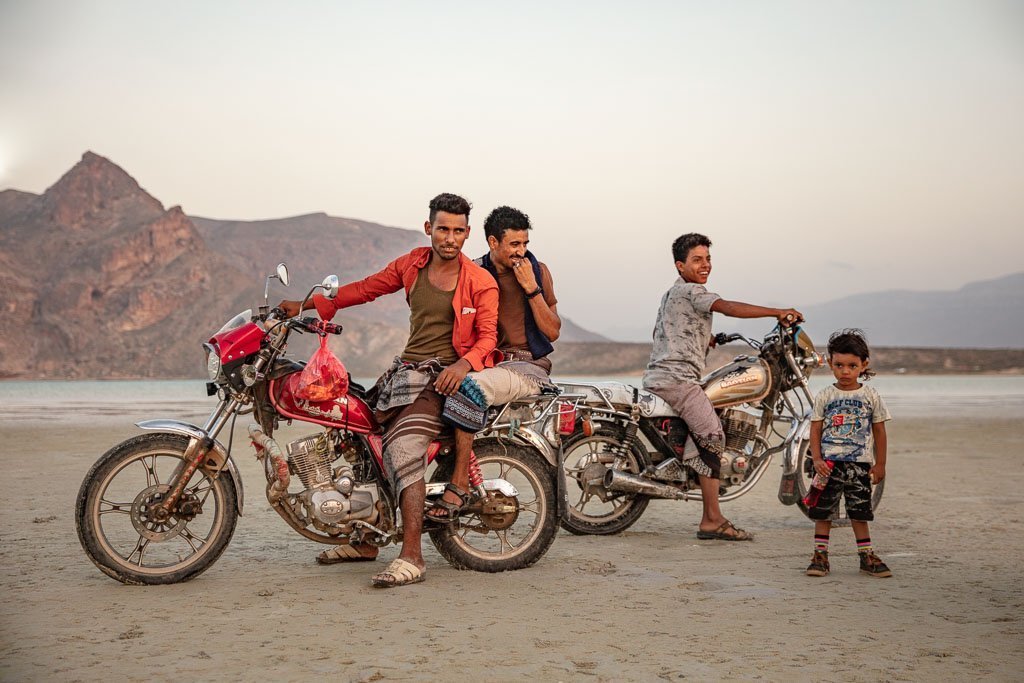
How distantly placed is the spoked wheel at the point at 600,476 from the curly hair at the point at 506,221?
1.78 metres

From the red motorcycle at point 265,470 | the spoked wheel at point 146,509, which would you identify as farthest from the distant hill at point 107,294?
the red motorcycle at point 265,470

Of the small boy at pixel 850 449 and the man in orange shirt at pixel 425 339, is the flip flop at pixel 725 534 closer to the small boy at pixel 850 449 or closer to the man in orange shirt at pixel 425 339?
the small boy at pixel 850 449

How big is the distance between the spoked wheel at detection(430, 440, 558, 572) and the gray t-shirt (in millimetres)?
1641

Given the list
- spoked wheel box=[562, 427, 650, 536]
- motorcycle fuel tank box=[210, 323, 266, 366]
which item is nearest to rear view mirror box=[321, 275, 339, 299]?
motorcycle fuel tank box=[210, 323, 266, 366]

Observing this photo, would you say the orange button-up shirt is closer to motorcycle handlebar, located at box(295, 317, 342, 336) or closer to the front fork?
motorcycle handlebar, located at box(295, 317, 342, 336)

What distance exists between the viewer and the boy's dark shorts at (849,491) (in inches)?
216

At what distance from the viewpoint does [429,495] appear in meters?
5.45

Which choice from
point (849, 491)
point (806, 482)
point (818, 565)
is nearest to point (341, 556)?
point (818, 565)

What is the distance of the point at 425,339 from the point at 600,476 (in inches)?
83.0

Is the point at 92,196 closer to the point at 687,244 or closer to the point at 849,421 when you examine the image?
the point at 687,244

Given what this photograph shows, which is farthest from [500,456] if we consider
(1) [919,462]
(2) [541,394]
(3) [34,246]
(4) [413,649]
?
(3) [34,246]

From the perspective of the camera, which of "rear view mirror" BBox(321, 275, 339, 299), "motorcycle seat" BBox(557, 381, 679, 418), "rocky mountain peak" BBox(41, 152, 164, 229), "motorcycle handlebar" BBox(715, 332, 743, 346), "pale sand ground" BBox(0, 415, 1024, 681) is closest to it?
→ "pale sand ground" BBox(0, 415, 1024, 681)

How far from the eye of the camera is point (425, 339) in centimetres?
554

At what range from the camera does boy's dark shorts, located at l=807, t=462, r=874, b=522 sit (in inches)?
216
